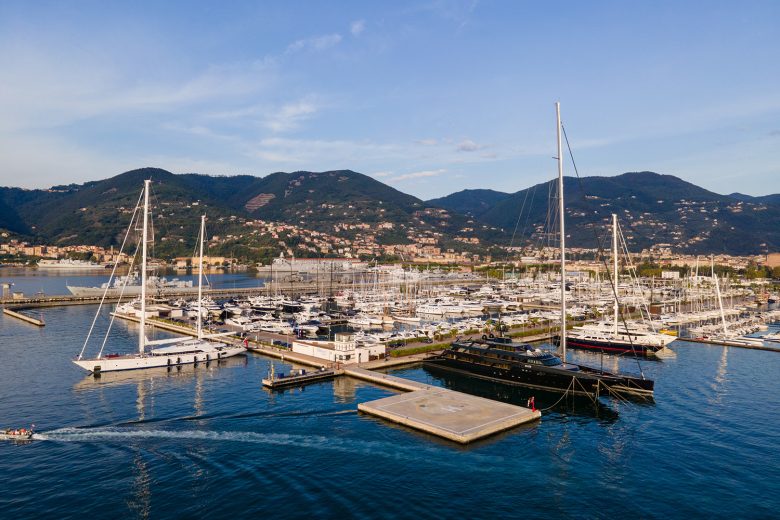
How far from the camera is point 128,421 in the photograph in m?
30.2

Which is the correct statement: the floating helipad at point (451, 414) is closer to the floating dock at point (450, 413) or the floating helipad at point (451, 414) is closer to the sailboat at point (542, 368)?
the floating dock at point (450, 413)

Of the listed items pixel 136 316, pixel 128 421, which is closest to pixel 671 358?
pixel 128 421

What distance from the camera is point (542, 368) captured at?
38.6 metres

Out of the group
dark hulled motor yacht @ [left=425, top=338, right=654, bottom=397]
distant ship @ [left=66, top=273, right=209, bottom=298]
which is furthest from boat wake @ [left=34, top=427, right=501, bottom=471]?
distant ship @ [left=66, top=273, right=209, bottom=298]

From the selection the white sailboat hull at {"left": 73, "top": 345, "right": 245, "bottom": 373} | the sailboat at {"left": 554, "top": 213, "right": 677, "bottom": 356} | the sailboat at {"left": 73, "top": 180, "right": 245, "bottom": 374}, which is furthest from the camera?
the sailboat at {"left": 554, "top": 213, "right": 677, "bottom": 356}

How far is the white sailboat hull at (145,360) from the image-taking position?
42406 mm

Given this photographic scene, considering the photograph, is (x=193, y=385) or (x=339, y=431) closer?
(x=339, y=431)

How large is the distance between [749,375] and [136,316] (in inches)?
3232

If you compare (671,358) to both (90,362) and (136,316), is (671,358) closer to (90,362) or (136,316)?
(90,362)

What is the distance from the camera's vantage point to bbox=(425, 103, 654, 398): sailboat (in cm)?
3728

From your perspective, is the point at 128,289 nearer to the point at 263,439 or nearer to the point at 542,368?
the point at 263,439

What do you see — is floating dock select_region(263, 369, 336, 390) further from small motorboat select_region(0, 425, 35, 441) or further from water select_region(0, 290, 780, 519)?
small motorboat select_region(0, 425, 35, 441)

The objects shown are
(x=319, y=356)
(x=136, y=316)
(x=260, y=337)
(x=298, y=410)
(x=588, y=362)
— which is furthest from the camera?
(x=136, y=316)

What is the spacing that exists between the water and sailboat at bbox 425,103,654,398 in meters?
1.48
